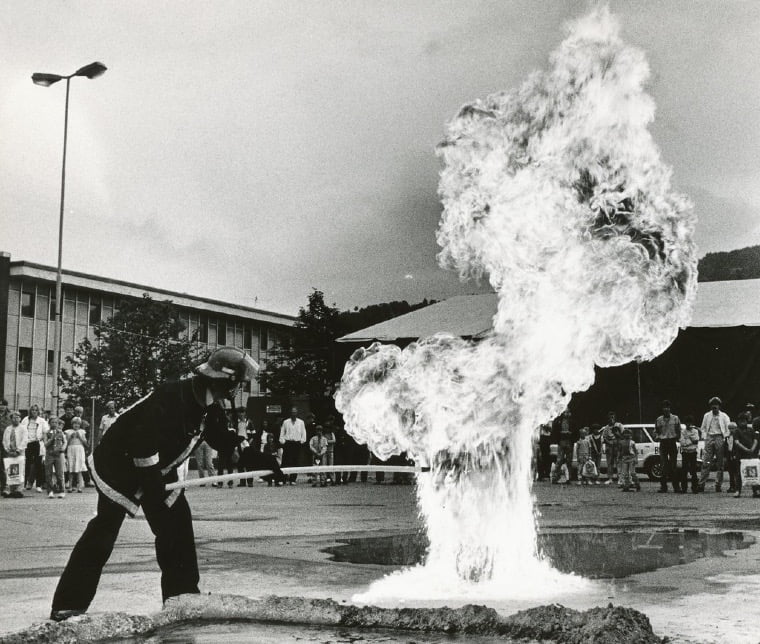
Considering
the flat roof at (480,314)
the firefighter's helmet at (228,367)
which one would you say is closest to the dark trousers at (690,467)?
the flat roof at (480,314)

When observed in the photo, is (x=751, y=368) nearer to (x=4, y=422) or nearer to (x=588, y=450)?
(x=588, y=450)

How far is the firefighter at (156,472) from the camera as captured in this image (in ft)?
17.7

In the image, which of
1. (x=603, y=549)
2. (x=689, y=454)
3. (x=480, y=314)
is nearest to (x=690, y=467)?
(x=689, y=454)

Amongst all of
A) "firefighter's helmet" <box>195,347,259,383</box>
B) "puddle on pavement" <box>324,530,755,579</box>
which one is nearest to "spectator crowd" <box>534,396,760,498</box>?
"puddle on pavement" <box>324,530,755,579</box>

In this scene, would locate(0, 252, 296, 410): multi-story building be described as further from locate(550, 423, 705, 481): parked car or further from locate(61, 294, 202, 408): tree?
locate(550, 423, 705, 481): parked car

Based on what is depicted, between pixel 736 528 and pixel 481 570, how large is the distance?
5.43 meters

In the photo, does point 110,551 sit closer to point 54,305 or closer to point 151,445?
point 151,445

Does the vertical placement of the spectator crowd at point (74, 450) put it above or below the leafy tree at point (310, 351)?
below

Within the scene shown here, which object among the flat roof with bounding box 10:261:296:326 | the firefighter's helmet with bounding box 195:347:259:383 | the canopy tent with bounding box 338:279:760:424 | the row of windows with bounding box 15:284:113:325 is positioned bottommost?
the firefighter's helmet with bounding box 195:347:259:383

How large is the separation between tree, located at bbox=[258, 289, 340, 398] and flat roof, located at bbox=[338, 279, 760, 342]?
1361 cm

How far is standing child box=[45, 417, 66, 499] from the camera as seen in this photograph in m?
17.9

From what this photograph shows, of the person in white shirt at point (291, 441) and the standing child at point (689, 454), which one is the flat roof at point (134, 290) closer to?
the person in white shirt at point (291, 441)

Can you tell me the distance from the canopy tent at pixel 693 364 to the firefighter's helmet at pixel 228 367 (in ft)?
74.1

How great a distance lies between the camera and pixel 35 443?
62.1 ft
